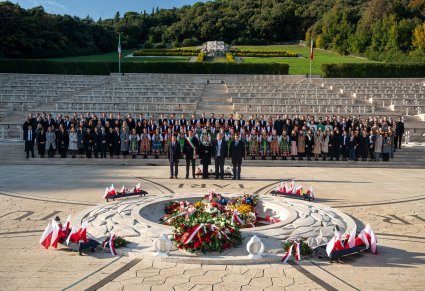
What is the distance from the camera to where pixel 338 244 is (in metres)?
8.51

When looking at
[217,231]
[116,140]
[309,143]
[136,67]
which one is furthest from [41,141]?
[136,67]

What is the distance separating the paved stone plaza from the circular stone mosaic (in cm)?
36

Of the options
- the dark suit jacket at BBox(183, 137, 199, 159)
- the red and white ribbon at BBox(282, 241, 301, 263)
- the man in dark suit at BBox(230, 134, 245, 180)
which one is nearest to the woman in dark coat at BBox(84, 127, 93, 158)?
the dark suit jacket at BBox(183, 137, 199, 159)

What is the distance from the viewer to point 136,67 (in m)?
47.5

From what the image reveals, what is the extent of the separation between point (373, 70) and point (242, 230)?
39.1 meters

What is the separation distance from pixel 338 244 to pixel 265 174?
10.2 metres

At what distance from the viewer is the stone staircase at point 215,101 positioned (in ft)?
105

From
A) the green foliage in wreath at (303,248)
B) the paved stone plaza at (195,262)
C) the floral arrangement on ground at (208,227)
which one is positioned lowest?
the paved stone plaza at (195,262)

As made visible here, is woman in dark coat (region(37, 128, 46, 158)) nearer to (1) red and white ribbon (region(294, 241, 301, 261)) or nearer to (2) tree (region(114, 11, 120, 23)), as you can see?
(1) red and white ribbon (region(294, 241, 301, 261))

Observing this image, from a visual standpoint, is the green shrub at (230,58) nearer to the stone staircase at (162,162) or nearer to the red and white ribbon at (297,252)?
the stone staircase at (162,162)

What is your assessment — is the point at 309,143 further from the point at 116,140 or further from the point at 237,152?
the point at 116,140

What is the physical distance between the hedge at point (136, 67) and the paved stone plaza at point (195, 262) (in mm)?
29536

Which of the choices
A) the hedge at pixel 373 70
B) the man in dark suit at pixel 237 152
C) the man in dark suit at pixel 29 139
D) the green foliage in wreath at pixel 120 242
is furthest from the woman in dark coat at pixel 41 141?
the hedge at pixel 373 70

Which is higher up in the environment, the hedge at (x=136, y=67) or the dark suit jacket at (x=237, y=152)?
the hedge at (x=136, y=67)
